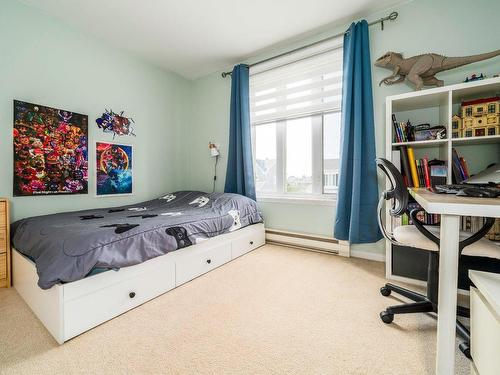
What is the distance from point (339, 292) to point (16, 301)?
235 centimetres

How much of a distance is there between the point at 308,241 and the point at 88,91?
3.05 meters

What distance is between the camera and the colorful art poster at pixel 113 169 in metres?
2.60

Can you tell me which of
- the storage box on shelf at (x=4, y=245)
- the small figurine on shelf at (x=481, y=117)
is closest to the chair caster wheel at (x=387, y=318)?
the small figurine on shelf at (x=481, y=117)

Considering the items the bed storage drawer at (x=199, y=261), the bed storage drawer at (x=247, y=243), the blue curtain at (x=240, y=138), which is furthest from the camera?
the blue curtain at (x=240, y=138)

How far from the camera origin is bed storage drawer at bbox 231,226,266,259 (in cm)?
241

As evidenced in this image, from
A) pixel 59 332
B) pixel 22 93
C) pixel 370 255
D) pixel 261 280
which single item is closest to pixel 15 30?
pixel 22 93

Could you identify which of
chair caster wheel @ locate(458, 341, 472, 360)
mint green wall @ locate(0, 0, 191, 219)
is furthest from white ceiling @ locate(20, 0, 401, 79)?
chair caster wheel @ locate(458, 341, 472, 360)

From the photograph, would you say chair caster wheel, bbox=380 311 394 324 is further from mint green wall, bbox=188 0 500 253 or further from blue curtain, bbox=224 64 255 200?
blue curtain, bbox=224 64 255 200

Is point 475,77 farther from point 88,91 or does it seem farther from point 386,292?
point 88,91

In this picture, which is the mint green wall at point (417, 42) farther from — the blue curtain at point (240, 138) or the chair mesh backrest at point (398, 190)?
the chair mesh backrest at point (398, 190)

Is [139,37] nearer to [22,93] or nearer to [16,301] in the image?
[22,93]

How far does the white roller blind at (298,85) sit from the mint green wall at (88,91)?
136 centimetres

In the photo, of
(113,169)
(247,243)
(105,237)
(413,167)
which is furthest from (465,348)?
(113,169)

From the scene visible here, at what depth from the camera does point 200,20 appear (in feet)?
7.65
